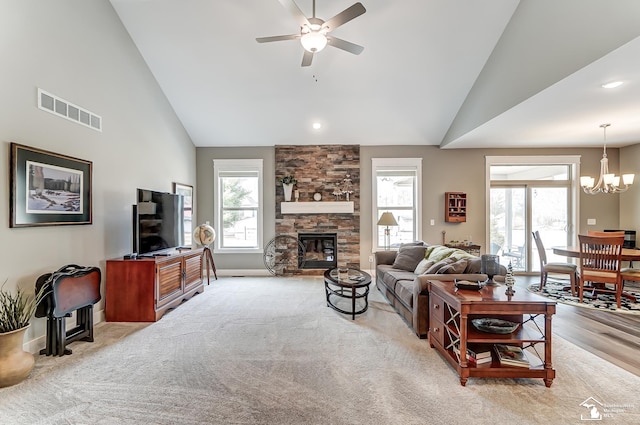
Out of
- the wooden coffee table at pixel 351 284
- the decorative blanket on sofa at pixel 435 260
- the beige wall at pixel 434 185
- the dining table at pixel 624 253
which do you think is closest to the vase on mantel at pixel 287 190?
the beige wall at pixel 434 185

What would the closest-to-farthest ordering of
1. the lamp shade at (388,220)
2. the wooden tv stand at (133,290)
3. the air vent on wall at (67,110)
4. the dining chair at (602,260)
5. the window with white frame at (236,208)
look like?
1. the air vent on wall at (67,110)
2. the wooden tv stand at (133,290)
3. the dining chair at (602,260)
4. the lamp shade at (388,220)
5. the window with white frame at (236,208)

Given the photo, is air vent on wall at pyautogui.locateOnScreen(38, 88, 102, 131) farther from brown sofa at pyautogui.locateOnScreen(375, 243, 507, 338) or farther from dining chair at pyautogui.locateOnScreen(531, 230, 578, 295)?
Answer: dining chair at pyautogui.locateOnScreen(531, 230, 578, 295)

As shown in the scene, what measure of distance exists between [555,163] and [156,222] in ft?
24.2

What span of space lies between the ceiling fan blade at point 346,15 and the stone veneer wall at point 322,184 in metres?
3.33

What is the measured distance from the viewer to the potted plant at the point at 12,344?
2.19 meters

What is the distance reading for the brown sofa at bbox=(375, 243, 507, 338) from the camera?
3062 millimetres

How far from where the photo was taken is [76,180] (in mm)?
3246

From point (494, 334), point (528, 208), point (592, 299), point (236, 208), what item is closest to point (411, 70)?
point (494, 334)

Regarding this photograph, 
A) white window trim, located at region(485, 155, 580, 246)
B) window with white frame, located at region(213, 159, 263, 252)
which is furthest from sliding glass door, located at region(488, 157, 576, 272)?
window with white frame, located at region(213, 159, 263, 252)

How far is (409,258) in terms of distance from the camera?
4523mm

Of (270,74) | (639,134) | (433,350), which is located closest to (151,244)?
(270,74)

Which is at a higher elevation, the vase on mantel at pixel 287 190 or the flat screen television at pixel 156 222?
the vase on mantel at pixel 287 190

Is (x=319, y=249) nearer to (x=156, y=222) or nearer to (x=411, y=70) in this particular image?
(x=156, y=222)

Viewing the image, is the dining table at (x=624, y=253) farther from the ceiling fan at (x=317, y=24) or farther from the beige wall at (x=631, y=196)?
the ceiling fan at (x=317, y=24)
